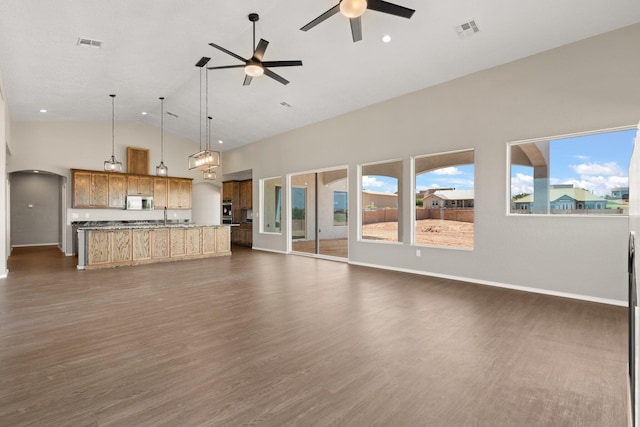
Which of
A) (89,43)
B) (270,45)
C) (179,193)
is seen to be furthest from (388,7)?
(179,193)

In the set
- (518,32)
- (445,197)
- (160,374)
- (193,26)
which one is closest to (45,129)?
(193,26)

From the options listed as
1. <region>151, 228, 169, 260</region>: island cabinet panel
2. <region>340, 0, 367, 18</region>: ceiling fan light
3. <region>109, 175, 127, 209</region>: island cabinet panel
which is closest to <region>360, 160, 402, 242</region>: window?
<region>340, 0, 367, 18</region>: ceiling fan light

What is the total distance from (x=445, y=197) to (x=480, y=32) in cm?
277

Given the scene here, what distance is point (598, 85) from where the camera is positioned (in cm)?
450

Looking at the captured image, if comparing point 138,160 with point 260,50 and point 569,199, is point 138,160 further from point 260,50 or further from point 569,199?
point 569,199

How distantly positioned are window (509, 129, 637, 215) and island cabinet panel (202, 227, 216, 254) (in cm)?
722

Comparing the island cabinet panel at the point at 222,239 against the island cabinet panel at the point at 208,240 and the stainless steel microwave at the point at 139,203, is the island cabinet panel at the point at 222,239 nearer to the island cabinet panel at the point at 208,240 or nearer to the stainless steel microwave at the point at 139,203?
the island cabinet panel at the point at 208,240

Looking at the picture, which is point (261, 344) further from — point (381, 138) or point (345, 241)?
point (345, 241)

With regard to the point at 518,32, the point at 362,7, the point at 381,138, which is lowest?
the point at 381,138

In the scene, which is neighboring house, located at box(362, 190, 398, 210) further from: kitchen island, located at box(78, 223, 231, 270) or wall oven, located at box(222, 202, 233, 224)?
wall oven, located at box(222, 202, 233, 224)

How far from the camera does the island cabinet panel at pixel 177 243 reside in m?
8.45

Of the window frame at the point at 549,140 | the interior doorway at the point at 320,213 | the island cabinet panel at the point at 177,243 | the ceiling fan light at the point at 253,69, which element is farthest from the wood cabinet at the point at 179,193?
the window frame at the point at 549,140

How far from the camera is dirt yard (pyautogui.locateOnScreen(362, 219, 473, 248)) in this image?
19.5 feet

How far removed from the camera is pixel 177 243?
855 centimetres
